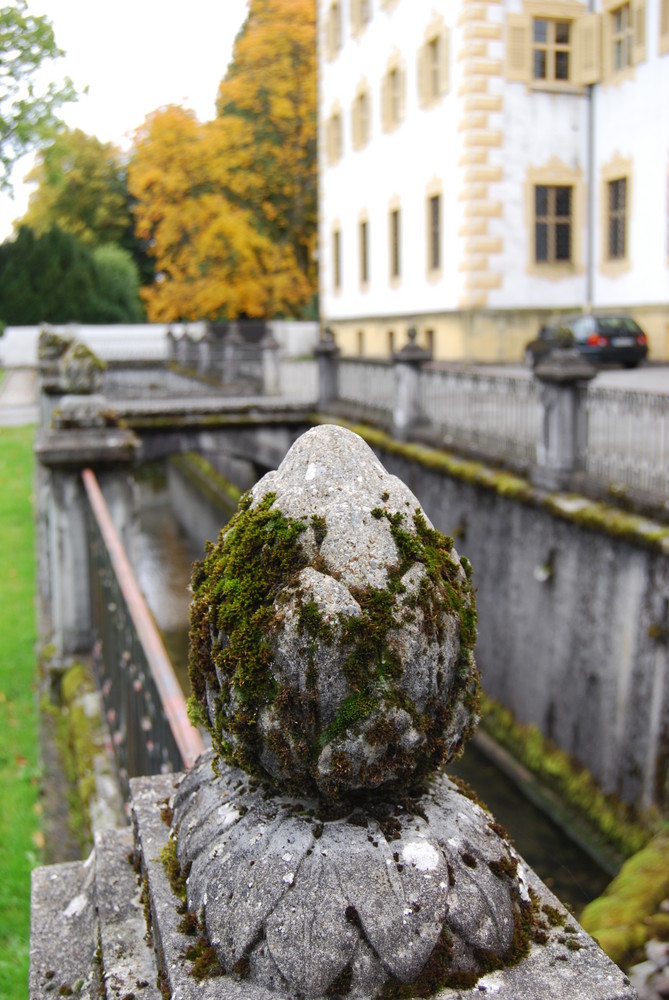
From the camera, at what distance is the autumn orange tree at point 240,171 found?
35.9m

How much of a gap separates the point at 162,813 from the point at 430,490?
41.9ft

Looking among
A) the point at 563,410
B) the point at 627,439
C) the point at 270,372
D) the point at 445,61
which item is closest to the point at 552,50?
the point at 445,61

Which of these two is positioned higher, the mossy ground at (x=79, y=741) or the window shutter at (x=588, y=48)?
the window shutter at (x=588, y=48)

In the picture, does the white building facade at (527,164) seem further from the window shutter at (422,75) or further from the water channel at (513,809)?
the water channel at (513,809)

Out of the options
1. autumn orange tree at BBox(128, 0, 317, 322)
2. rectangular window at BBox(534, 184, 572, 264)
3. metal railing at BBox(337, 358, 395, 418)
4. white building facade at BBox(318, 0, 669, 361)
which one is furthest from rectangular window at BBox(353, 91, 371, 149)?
metal railing at BBox(337, 358, 395, 418)

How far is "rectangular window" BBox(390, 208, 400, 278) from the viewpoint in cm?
2880

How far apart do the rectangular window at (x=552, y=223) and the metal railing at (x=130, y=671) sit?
20202 mm

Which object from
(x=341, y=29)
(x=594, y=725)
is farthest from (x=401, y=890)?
(x=341, y=29)

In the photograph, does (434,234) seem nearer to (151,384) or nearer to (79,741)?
(151,384)

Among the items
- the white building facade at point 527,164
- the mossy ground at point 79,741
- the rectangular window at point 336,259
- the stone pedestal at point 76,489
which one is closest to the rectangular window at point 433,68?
the white building facade at point 527,164

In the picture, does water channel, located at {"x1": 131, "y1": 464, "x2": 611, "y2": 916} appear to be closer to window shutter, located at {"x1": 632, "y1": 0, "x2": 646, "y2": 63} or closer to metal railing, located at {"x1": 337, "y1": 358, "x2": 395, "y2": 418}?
metal railing, located at {"x1": 337, "y1": 358, "x2": 395, "y2": 418}

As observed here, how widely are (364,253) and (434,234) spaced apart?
18.5 feet

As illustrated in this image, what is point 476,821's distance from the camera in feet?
6.56

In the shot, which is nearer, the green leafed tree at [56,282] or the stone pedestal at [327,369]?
the stone pedestal at [327,369]
